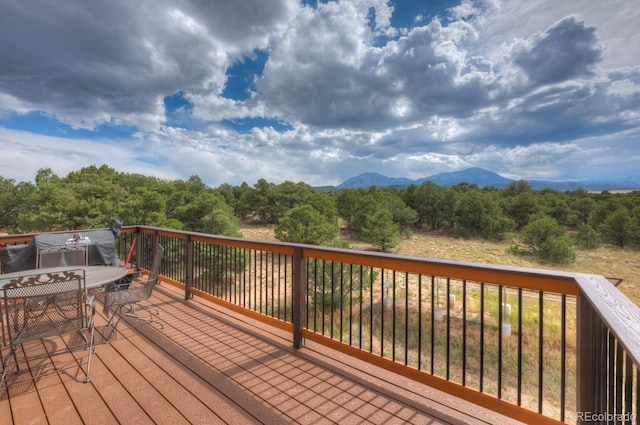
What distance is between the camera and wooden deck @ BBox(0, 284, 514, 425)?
1.84 m

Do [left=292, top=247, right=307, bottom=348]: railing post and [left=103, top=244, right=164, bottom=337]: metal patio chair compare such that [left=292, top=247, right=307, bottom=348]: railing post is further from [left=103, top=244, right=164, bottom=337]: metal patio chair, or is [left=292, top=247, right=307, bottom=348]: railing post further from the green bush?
the green bush

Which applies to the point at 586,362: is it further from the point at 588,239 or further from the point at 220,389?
the point at 588,239

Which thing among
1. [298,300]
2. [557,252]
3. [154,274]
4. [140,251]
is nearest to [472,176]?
[557,252]

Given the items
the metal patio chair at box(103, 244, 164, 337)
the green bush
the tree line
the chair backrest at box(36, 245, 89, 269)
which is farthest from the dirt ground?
the metal patio chair at box(103, 244, 164, 337)

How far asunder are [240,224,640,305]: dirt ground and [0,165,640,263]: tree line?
107 cm

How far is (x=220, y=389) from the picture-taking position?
2146 millimetres

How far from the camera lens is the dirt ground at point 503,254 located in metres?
23.9

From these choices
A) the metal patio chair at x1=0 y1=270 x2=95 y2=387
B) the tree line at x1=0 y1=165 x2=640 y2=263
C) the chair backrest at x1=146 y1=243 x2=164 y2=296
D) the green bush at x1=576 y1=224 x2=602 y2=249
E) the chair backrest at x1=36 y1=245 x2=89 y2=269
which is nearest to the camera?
the metal patio chair at x1=0 y1=270 x2=95 y2=387

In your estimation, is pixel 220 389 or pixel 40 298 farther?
pixel 40 298

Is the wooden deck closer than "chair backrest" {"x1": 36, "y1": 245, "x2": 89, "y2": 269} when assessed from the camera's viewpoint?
Yes

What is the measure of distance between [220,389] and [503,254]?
102ft

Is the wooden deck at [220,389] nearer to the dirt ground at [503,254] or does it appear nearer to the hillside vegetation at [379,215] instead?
the hillside vegetation at [379,215]

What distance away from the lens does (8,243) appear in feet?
13.8

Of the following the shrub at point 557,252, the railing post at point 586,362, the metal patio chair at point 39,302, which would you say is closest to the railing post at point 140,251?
the metal patio chair at point 39,302
